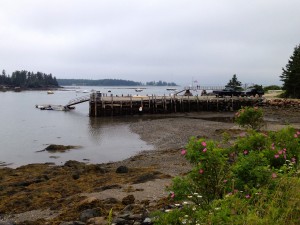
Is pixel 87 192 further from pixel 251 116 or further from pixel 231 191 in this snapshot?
pixel 251 116

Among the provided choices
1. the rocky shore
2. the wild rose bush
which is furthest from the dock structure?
the wild rose bush

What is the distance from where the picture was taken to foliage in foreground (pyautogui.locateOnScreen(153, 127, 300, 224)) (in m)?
5.07

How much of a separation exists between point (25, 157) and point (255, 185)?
21.0 meters

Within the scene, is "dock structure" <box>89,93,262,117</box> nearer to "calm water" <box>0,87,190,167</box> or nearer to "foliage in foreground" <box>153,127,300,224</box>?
"calm water" <box>0,87,190,167</box>

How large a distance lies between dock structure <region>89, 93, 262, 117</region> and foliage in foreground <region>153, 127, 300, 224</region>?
4428 cm

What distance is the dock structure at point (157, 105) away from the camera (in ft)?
167

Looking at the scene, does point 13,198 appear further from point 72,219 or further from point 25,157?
point 25,157

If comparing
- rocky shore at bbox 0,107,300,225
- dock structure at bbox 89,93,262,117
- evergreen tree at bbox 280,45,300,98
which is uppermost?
evergreen tree at bbox 280,45,300,98

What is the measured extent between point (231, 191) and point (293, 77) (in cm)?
5126

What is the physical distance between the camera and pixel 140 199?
10859 millimetres

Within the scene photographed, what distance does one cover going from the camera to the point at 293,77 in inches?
2098

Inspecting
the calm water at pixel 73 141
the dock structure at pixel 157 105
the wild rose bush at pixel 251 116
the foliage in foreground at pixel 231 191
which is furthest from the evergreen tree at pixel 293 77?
the foliage in foreground at pixel 231 191

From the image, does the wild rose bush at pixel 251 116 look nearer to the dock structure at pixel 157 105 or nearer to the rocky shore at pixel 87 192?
the rocky shore at pixel 87 192

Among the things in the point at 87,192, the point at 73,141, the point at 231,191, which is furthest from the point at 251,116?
the point at 73,141
